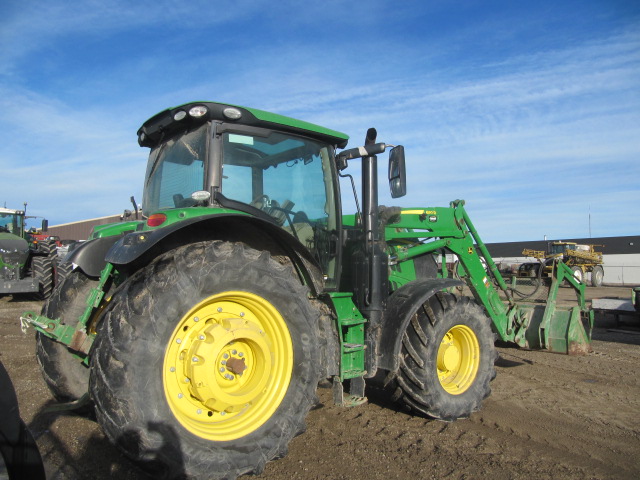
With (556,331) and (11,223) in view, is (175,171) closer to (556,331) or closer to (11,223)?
(556,331)

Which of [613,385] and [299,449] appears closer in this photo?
[299,449]

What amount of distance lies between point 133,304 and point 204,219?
642 millimetres

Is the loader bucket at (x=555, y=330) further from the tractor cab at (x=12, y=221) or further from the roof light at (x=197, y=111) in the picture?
the tractor cab at (x=12, y=221)

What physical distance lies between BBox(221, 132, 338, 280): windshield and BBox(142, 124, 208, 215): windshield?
0.20 meters

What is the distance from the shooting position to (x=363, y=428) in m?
4.23

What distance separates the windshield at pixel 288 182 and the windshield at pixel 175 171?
204 millimetres

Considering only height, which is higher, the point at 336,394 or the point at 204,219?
the point at 204,219

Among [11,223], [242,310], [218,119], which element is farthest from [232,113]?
[11,223]

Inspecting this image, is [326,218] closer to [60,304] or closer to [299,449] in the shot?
[299,449]

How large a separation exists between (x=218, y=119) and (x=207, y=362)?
5.63 ft

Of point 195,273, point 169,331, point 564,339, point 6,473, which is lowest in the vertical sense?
point 564,339

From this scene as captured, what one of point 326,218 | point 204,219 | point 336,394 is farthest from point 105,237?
point 336,394

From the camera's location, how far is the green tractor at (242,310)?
9.14 ft

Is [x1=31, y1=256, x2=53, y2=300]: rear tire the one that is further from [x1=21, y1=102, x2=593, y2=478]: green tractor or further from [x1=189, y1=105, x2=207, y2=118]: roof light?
[x1=189, y1=105, x2=207, y2=118]: roof light
